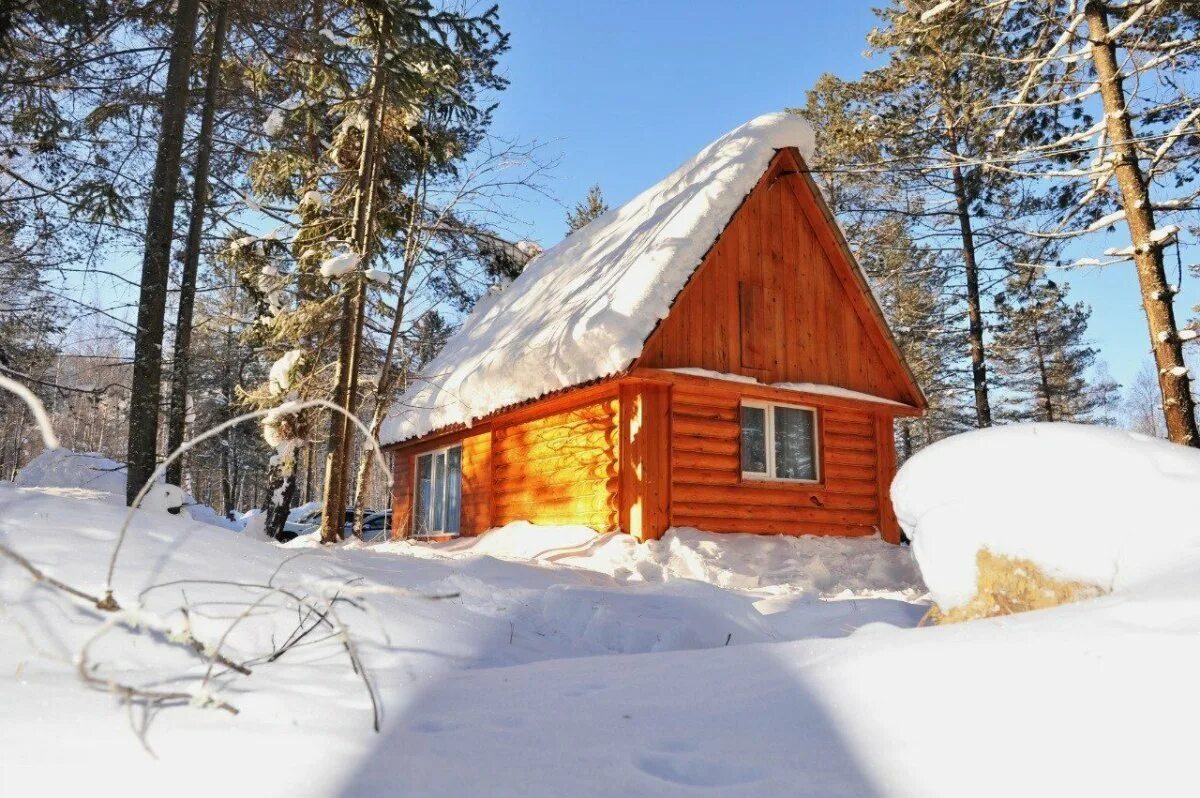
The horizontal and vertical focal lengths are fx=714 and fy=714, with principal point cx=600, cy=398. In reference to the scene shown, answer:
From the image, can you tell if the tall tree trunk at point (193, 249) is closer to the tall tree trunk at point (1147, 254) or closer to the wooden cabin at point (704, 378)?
the wooden cabin at point (704, 378)

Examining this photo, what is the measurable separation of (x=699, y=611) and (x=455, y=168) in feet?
46.5

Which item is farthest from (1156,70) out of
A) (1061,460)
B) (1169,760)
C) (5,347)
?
(5,347)

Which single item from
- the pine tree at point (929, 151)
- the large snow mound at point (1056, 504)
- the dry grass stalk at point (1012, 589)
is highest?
the pine tree at point (929, 151)

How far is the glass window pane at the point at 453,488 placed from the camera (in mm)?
14672

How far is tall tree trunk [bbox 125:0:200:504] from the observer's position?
8867 mm

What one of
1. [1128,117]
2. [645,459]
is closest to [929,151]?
[1128,117]

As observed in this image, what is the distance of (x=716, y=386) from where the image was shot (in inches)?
406

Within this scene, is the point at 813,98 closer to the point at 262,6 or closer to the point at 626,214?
the point at 626,214

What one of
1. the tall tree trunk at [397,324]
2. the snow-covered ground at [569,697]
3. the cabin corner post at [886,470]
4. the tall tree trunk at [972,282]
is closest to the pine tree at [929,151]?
the tall tree trunk at [972,282]

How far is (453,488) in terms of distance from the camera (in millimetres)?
14992

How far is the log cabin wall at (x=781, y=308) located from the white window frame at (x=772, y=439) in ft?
1.40

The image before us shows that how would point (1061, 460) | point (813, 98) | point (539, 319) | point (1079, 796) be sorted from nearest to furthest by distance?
point (1079, 796) → point (1061, 460) → point (539, 319) → point (813, 98)

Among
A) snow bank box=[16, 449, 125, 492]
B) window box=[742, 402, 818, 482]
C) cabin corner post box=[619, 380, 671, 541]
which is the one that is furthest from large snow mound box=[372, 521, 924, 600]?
snow bank box=[16, 449, 125, 492]

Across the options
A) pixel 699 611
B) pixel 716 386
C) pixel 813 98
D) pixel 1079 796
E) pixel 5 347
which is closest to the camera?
pixel 1079 796
